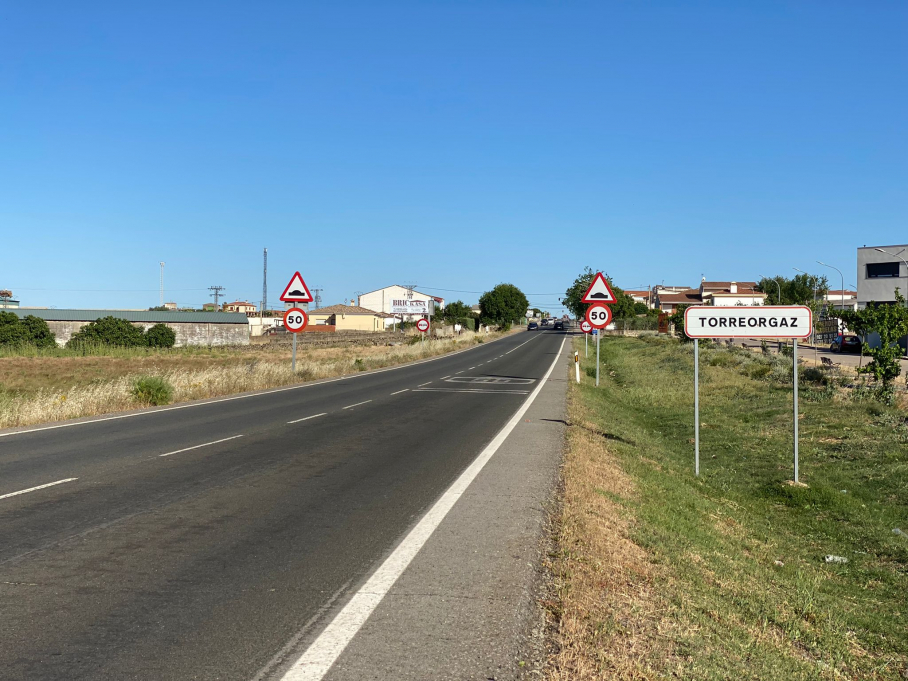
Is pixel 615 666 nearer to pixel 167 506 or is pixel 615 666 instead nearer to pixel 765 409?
pixel 167 506

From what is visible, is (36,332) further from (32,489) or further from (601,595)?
(601,595)

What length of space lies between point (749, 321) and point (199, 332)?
77.4m

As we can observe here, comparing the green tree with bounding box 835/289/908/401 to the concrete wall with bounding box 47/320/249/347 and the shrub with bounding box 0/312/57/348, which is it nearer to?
the shrub with bounding box 0/312/57/348

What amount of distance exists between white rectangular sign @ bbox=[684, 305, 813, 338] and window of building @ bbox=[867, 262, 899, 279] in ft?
211

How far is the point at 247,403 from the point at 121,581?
14.3 m

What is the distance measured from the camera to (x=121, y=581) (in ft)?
16.9

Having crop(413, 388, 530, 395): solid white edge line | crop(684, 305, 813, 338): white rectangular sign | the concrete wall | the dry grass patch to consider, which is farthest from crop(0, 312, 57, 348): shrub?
the dry grass patch

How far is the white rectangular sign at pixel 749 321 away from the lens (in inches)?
389

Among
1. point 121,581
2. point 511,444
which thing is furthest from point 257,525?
point 511,444

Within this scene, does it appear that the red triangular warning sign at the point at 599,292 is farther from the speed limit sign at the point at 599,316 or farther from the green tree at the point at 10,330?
the green tree at the point at 10,330

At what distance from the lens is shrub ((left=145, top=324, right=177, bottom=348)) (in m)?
71.1

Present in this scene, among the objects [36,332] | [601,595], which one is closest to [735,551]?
[601,595]

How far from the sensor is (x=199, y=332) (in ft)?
266

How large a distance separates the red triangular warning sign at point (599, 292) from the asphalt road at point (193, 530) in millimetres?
5798
